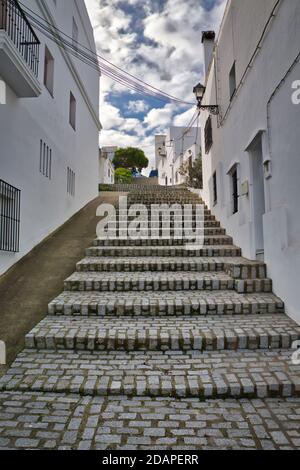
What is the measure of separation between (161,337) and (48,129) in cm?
500

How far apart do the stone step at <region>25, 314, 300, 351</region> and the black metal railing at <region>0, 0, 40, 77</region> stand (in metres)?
3.78

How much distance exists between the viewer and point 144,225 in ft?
22.1

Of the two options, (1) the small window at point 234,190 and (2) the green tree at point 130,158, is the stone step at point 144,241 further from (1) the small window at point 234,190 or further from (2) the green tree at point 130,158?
(2) the green tree at point 130,158

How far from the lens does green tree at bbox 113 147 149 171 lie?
3352cm

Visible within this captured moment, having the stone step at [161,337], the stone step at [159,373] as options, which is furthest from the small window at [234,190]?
the stone step at [159,373]

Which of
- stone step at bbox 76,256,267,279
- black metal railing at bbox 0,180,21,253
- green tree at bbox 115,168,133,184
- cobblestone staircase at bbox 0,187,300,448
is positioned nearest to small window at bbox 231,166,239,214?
stone step at bbox 76,256,267,279

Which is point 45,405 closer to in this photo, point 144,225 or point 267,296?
point 267,296

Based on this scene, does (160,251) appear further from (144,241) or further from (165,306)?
(165,306)

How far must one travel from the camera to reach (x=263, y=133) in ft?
13.0

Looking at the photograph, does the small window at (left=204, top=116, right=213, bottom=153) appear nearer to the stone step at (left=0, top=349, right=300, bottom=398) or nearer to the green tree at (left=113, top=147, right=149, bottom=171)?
the stone step at (left=0, top=349, right=300, bottom=398)

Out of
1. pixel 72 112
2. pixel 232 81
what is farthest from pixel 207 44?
pixel 72 112

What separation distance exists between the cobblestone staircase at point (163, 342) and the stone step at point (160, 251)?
0.84m
